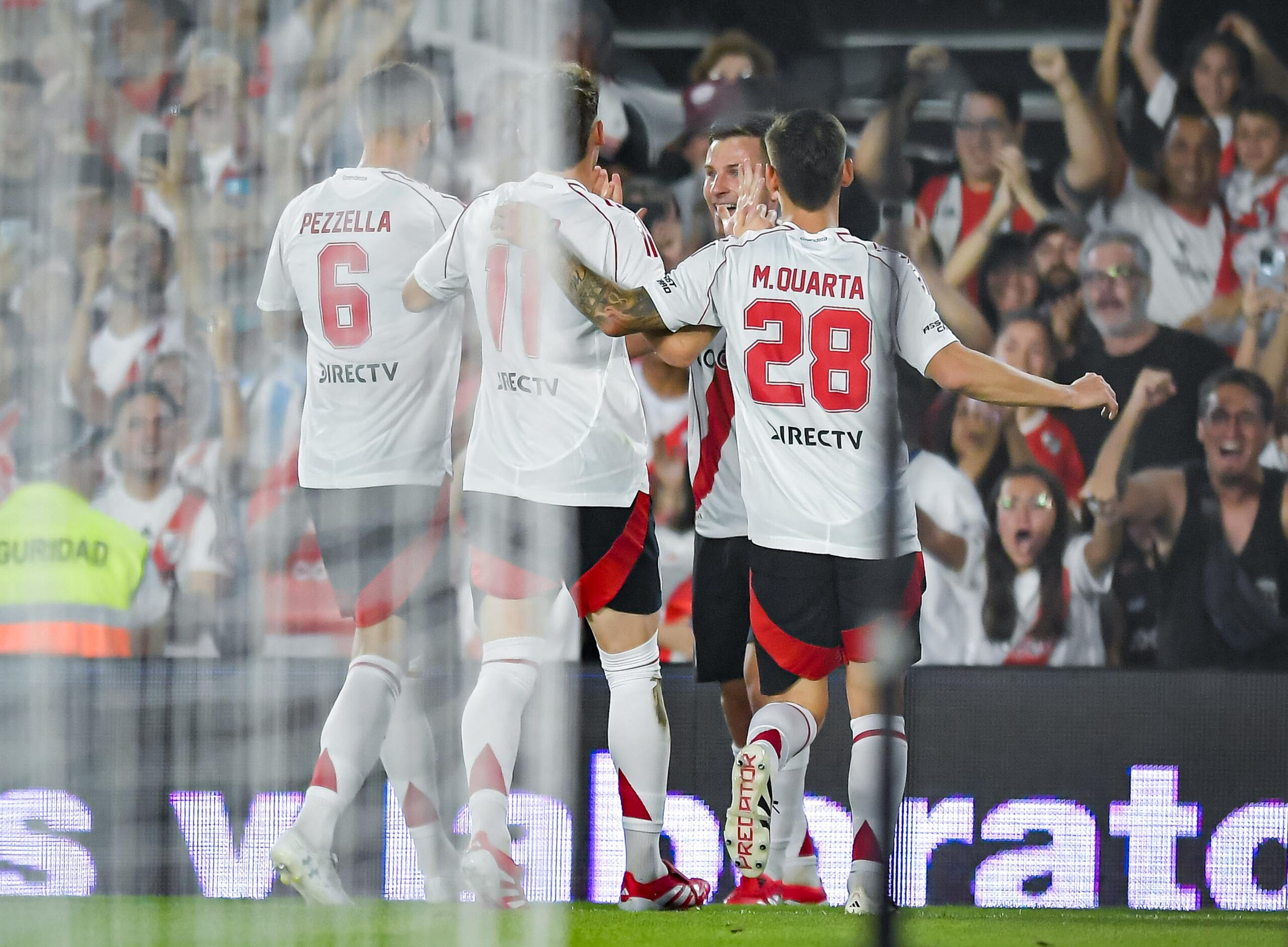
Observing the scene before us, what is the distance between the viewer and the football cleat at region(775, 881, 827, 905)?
3656 millimetres

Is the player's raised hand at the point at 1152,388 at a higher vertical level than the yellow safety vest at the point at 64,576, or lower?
higher

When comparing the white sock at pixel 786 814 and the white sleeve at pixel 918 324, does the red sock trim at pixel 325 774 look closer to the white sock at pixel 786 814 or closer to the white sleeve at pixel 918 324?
the white sock at pixel 786 814

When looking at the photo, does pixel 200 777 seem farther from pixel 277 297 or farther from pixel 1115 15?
pixel 1115 15

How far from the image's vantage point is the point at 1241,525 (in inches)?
170

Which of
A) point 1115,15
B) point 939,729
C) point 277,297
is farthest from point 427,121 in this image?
point 1115,15

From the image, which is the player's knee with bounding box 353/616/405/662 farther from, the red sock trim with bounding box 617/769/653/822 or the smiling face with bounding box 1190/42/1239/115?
the smiling face with bounding box 1190/42/1239/115

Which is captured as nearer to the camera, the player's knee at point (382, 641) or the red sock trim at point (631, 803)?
the red sock trim at point (631, 803)

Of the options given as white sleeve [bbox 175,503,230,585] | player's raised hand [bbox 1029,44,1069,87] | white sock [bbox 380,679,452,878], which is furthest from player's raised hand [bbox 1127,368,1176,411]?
white sleeve [bbox 175,503,230,585]

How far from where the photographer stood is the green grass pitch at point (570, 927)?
10.4 feet

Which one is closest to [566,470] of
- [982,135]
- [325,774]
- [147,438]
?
[325,774]

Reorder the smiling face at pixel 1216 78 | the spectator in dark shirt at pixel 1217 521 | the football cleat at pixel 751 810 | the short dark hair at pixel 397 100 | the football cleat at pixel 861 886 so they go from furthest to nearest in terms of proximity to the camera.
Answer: the smiling face at pixel 1216 78, the spectator in dark shirt at pixel 1217 521, the short dark hair at pixel 397 100, the football cleat at pixel 861 886, the football cleat at pixel 751 810

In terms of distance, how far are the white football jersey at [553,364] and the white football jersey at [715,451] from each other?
0.68 feet

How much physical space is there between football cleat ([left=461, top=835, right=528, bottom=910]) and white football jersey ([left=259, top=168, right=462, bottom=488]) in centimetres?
94

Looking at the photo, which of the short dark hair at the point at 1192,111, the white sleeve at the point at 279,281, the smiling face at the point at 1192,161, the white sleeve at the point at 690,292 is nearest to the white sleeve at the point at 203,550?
the white sleeve at the point at 279,281
